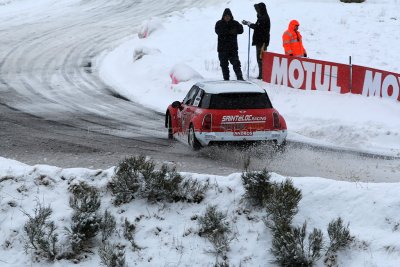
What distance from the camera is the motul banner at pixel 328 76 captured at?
55.2ft

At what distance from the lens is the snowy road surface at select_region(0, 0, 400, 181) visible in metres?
12.9

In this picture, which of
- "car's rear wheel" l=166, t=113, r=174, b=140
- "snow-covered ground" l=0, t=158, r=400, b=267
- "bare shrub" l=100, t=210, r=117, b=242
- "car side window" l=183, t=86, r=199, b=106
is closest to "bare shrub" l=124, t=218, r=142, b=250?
"snow-covered ground" l=0, t=158, r=400, b=267

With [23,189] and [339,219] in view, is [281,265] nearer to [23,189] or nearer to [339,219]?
[339,219]

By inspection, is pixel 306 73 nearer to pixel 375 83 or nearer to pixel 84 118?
pixel 375 83

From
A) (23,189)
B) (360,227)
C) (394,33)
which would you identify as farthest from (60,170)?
A: (394,33)

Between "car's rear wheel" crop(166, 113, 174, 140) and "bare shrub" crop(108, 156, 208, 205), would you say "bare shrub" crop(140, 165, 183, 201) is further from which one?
"car's rear wheel" crop(166, 113, 174, 140)

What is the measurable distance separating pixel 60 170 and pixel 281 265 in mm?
3791

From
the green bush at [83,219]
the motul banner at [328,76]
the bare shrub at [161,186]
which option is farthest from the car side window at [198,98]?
the motul banner at [328,76]

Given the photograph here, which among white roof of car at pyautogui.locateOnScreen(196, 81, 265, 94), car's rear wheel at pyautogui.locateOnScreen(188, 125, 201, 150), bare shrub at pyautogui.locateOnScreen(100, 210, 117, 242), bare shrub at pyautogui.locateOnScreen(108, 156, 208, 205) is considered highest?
white roof of car at pyautogui.locateOnScreen(196, 81, 265, 94)

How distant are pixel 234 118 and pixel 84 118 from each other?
18.5 ft

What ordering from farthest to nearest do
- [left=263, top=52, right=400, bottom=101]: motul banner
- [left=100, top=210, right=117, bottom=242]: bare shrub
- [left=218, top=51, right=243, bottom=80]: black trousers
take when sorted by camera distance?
[left=218, top=51, right=243, bottom=80]: black trousers, [left=263, top=52, right=400, bottom=101]: motul banner, [left=100, top=210, right=117, bottom=242]: bare shrub

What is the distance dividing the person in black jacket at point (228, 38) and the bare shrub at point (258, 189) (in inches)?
396

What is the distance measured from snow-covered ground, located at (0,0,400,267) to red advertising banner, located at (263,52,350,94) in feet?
0.94

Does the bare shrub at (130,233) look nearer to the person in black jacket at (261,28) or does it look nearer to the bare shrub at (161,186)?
the bare shrub at (161,186)
